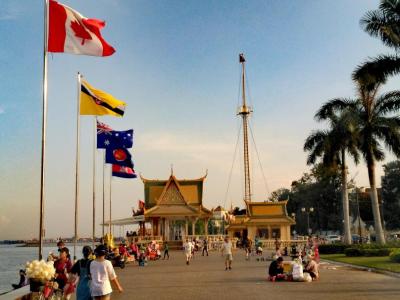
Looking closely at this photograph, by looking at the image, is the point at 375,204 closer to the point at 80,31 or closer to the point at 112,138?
the point at 112,138

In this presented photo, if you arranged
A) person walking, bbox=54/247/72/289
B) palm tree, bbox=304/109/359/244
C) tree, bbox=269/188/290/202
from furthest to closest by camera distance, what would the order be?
tree, bbox=269/188/290/202 < palm tree, bbox=304/109/359/244 < person walking, bbox=54/247/72/289

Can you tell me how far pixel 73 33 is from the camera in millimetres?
14703

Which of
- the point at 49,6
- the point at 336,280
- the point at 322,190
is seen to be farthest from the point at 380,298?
the point at 322,190

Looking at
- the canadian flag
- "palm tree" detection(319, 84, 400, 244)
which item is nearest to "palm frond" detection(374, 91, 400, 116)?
"palm tree" detection(319, 84, 400, 244)

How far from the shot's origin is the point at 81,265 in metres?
10.0

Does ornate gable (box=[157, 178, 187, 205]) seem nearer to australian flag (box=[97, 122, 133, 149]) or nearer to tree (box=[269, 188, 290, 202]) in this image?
australian flag (box=[97, 122, 133, 149])

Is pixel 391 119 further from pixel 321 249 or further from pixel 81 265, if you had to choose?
pixel 81 265

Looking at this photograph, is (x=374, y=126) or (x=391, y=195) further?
(x=391, y=195)

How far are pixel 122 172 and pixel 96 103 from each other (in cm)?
1101

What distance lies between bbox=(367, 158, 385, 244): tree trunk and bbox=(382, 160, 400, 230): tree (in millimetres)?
59293

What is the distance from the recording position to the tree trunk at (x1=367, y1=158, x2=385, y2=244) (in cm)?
3184

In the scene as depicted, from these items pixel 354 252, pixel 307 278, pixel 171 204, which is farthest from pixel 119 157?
pixel 171 204

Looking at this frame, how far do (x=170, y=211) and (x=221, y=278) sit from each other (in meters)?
31.1

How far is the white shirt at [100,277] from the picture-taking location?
900 centimetres
